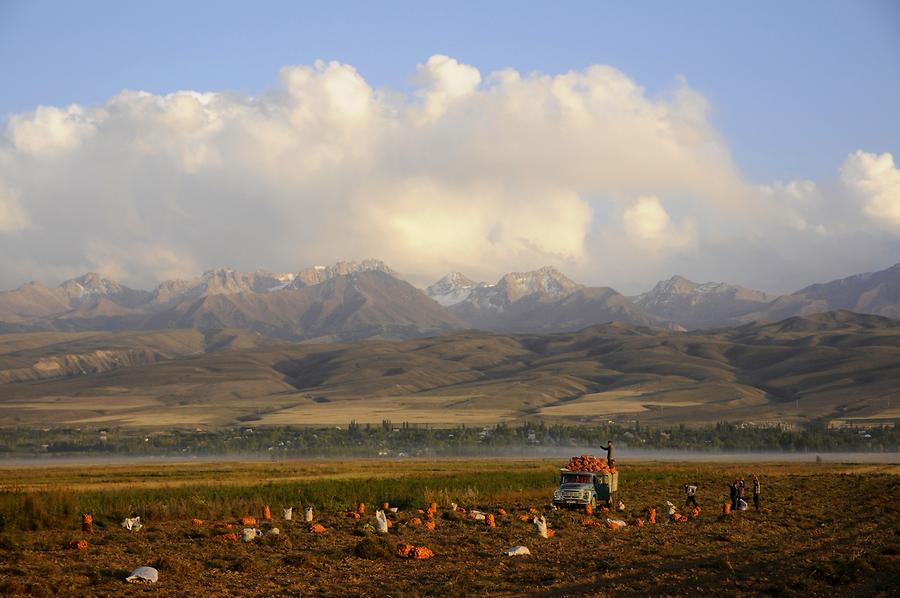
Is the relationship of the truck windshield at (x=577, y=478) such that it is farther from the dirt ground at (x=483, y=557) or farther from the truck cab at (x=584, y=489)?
the dirt ground at (x=483, y=557)

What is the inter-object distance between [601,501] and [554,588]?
19.0 m

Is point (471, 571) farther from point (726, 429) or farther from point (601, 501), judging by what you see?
point (726, 429)

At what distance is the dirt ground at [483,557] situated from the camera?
27.6m

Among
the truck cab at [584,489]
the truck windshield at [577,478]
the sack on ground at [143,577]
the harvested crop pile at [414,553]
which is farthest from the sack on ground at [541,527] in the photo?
the sack on ground at [143,577]

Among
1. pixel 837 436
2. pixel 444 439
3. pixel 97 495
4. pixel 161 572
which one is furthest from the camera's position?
pixel 444 439

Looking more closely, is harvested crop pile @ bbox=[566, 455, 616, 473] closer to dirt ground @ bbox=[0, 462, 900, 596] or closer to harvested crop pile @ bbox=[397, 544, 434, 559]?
dirt ground @ bbox=[0, 462, 900, 596]

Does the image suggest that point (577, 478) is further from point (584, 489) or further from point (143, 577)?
point (143, 577)

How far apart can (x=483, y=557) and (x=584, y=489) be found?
41.8ft

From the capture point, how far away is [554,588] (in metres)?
27.9

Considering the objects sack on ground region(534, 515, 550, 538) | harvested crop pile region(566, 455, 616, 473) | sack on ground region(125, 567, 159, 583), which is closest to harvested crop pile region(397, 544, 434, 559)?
sack on ground region(534, 515, 550, 538)

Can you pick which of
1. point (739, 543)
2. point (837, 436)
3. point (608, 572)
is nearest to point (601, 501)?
point (739, 543)

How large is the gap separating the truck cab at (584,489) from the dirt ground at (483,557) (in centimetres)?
63

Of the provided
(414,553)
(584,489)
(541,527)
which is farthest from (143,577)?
(584,489)

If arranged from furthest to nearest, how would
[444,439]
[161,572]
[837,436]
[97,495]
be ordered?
[444,439], [837,436], [97,495], [161,572]
